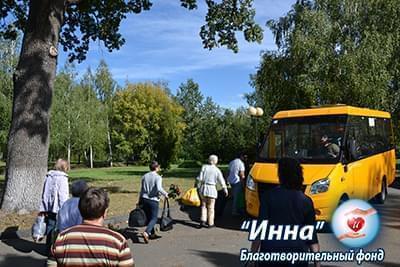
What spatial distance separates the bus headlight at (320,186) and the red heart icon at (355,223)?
2.55 ft

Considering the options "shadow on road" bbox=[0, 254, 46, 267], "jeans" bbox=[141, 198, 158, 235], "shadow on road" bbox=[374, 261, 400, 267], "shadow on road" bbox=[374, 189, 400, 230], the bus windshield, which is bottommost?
"shadow on road" bbox=[0, 254, 46, 267]

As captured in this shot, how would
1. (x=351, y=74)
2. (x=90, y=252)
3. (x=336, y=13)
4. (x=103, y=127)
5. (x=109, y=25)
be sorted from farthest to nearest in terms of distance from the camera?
(x=103, y=127)
(x=336, y=13)
(x=351, y=74)
(x=109, y=25)
(x=90, y=252)

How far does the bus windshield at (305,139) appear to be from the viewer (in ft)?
34.8

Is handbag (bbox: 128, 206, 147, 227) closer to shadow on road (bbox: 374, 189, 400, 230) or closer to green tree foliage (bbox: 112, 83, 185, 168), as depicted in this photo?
shadow on road (bbox: 374, 189, 400, 230)

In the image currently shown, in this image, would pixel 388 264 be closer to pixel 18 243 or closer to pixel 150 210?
pixel 150 210

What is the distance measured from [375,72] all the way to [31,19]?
16.3 m

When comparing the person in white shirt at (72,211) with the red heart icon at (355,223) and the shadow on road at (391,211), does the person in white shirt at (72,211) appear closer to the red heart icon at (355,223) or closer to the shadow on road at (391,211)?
the red heart icon at (355,223)

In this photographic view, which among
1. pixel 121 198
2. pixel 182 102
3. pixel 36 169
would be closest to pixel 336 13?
pixel 121 198

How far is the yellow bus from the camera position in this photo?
378 inches

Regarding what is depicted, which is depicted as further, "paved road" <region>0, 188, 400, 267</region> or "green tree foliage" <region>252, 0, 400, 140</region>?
"green tree foliage" <region>252, 0, 400, 140</region>

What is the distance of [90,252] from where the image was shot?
316cm

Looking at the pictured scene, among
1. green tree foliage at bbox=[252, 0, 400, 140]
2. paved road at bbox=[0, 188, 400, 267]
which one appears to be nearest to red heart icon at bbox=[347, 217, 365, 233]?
paved road at bbox=[0, 188, 400, 267]

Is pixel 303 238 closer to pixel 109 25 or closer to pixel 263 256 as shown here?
pixel 263 256

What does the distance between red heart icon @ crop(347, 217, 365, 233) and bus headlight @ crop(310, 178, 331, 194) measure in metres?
0.78
